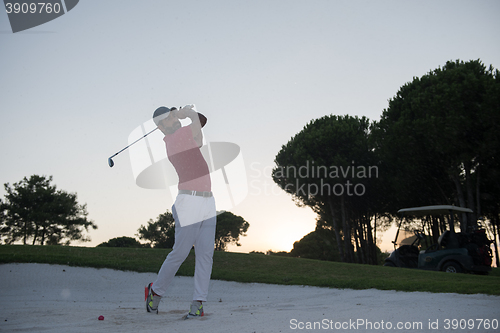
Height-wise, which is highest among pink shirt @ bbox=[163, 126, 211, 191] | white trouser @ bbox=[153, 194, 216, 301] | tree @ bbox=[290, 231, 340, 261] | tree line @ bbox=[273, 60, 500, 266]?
tree line @ bbox=[273, 60, 500, 266]

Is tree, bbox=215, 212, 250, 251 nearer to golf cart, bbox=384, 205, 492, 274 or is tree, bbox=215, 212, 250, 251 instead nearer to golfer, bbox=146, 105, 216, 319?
golf cart, bbox=384, 205, 492, 274

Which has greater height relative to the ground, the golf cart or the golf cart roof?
the golf cart roof

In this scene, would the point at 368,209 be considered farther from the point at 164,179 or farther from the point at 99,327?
the point at 99,327

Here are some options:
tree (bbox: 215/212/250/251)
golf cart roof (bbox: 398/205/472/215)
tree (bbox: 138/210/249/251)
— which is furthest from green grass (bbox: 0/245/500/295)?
tree (bbox: 215/212/250/251)

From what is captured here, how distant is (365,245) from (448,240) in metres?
16.4

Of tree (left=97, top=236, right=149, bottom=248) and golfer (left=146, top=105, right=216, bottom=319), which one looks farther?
tree (left=97, top=236, right=149, bottom=248)

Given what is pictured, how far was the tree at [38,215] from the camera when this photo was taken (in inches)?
1215

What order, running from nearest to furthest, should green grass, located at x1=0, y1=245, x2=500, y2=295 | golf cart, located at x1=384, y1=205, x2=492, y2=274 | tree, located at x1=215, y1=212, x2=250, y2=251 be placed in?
green grass, located at x1=0, y1=245, x2=500, y2=295
golf cart, located at x1=384, y1=205, x2=492, y2=274
tree, located at x1=215, y1=212, x2=250, y2=251

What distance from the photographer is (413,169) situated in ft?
66.1

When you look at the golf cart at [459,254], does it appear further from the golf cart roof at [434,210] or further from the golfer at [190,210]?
the golfer at [190,210]

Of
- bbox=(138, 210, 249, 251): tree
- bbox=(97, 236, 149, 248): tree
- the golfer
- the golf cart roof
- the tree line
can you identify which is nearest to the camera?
the golfer

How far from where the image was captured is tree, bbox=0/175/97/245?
101ft

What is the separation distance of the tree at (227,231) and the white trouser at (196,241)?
129 ft

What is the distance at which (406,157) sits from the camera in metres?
20.3
